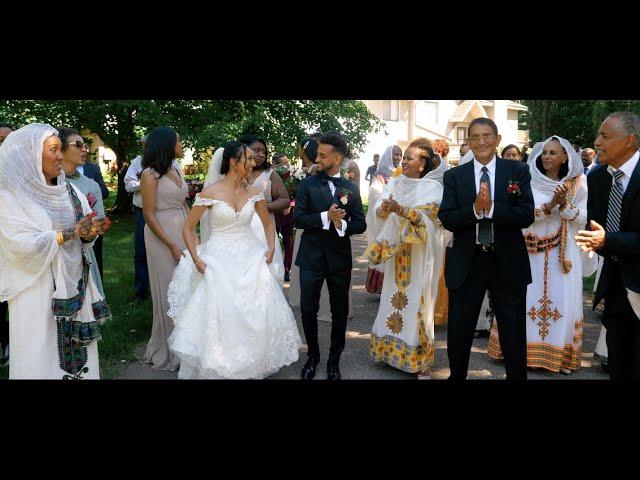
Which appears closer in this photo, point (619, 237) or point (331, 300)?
point (619, 237)

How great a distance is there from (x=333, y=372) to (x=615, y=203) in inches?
113

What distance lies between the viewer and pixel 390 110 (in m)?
40.0

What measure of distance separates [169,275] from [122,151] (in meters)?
13.7

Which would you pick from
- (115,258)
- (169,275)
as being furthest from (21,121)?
(169,275)

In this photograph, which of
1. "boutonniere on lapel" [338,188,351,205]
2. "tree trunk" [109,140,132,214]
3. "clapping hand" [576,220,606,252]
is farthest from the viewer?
"tree trunk" [109,140,132,214]

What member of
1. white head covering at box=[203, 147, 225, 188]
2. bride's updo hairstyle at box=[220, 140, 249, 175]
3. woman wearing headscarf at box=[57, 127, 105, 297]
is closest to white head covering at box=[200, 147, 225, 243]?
white head covering at box=[203, 147, 225, 188]

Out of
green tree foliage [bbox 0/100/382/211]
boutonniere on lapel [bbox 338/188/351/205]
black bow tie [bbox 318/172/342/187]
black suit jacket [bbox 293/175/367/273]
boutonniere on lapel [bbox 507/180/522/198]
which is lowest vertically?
black suit jacket [bbox 293/175/367/273]

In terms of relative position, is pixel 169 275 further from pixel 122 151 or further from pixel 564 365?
pixel 122 151

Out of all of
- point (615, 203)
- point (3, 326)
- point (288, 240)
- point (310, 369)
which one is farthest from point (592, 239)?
point (288, 240)

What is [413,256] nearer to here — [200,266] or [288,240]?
[200,266]

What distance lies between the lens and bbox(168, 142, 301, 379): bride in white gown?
527cm

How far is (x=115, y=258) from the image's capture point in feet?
39.1

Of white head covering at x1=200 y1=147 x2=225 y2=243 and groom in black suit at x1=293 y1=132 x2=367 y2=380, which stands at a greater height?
white head covering at x1=200 y1=147 x2=225 y2=243

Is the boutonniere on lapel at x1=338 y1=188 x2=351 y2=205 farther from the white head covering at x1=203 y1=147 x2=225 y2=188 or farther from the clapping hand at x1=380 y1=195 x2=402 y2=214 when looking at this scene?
the white head covering at x1=203 y1=147 x2=225 y2=188
